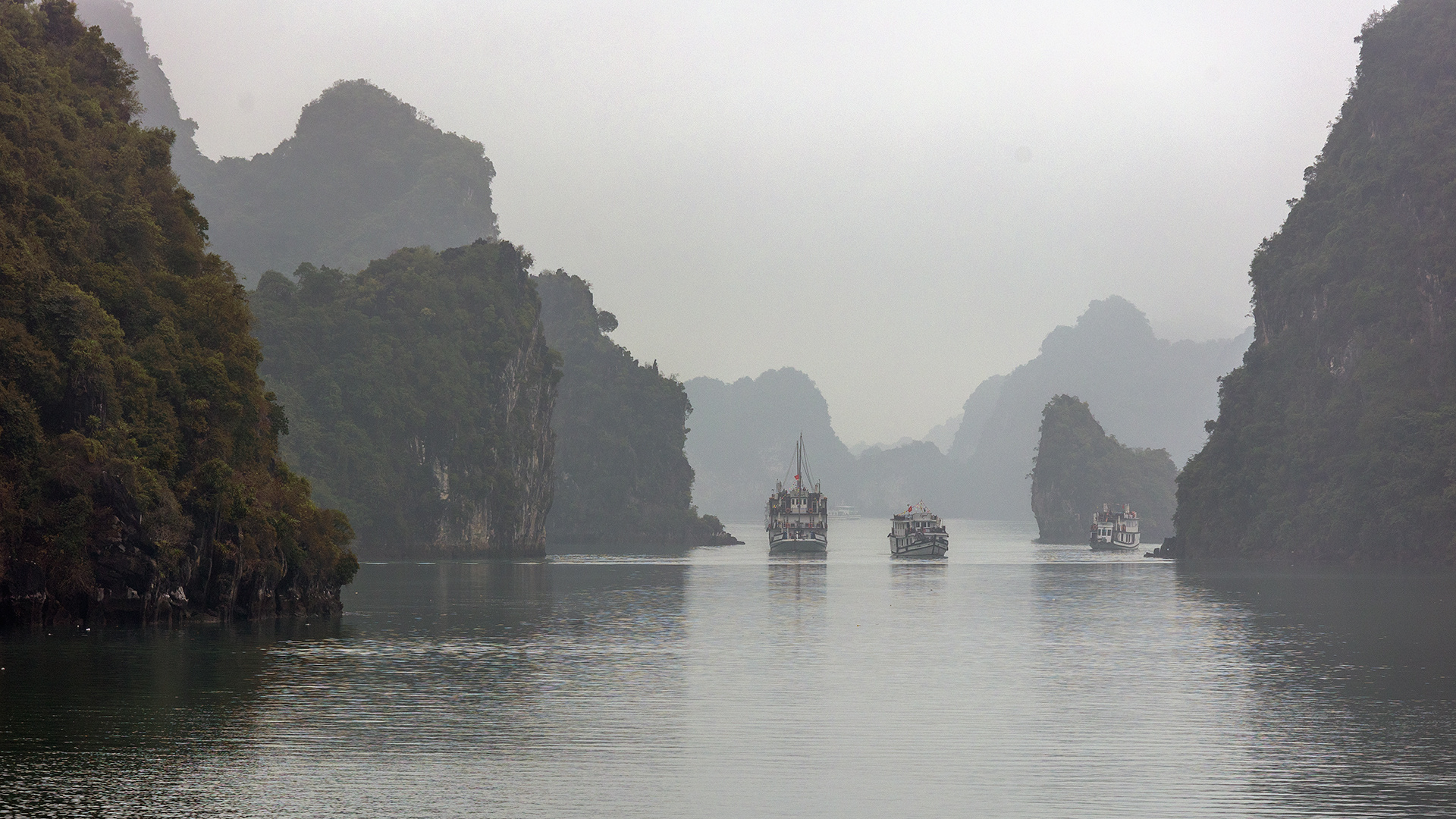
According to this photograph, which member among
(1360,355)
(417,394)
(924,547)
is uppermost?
(1360,355)

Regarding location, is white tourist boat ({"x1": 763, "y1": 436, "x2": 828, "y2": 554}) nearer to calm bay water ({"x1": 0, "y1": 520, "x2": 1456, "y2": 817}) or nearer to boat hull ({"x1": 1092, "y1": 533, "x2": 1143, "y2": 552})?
boat hull ({"x1": 1092, "y1": 533, "x2": 1143, "y2": 552})

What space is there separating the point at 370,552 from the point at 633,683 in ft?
328

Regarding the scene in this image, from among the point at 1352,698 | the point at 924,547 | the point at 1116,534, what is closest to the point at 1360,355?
the point at 924,547

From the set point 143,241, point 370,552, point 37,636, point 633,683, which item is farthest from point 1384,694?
point 370,552

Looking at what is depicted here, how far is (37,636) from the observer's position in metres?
47.8

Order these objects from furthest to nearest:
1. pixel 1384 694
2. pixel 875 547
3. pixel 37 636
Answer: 1. pixel 875 547
2. pixel 37 636
3. pixel 1384 694

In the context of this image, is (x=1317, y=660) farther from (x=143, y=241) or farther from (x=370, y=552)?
(x=370, y=552)

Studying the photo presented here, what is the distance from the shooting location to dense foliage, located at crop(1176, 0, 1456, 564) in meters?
123

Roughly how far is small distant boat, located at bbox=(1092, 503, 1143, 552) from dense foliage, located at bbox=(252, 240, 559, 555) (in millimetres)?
73110

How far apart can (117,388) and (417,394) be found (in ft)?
289

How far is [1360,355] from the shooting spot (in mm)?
133000

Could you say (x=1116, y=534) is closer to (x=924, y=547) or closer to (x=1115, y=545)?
(x=1115, y=545)

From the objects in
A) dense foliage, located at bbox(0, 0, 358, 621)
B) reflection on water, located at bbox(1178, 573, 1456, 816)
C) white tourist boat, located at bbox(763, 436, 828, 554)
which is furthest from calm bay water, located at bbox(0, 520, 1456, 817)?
white tourist boat, located at bbox(763, 436, 828, 554)

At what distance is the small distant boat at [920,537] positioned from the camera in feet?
484
